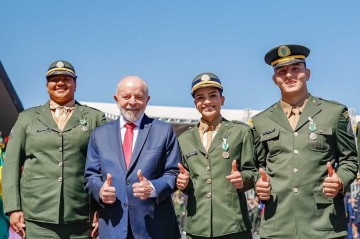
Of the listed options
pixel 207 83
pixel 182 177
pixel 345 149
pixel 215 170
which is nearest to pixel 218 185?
pixel 215 170

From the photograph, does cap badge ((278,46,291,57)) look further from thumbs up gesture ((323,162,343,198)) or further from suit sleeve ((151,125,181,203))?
suit sleeve ((151,125,181,203))

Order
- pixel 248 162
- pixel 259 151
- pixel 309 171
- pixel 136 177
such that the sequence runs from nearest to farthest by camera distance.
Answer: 1. pixel 309 171
2. pixel 136 177
3. pixel 259 151
4. pixel 248 162

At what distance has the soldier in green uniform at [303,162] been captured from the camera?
393 centimetres

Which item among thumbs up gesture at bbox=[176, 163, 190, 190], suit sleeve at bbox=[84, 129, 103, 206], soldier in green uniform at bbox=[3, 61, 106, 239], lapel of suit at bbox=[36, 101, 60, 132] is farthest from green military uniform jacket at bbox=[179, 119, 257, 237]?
lapel of suit at bbox=[36, 101, 60, 132]

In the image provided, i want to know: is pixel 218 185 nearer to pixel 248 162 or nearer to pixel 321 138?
pixel 248 162

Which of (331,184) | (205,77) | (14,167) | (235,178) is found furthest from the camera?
(205,77)

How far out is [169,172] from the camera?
13.9 ft

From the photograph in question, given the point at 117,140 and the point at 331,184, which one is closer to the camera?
the point at 331,184

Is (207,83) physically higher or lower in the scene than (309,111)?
higher

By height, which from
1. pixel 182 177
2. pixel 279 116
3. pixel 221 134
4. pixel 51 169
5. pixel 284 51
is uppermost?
pixel 284 51

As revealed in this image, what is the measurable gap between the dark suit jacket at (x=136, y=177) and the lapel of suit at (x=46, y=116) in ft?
1.76

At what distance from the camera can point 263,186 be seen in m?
4.01

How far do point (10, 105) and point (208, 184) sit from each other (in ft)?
24.4

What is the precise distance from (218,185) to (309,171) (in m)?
0.91
